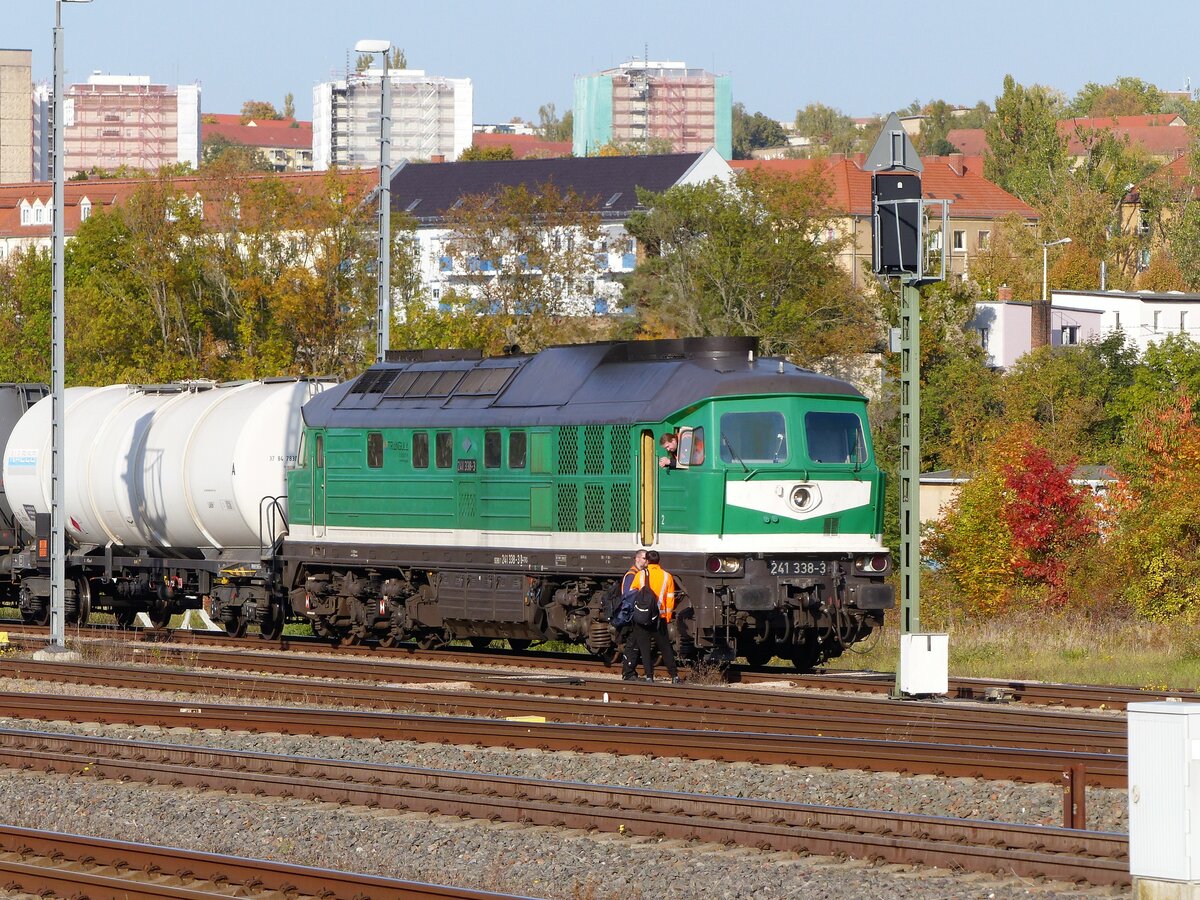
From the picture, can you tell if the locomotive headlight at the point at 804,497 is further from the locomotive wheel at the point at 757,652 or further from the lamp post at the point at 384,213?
the lamp post at the point at 384,213

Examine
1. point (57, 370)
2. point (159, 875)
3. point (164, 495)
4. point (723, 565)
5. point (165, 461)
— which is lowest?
point (159, 875)

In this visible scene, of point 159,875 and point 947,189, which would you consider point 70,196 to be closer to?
point 947,189

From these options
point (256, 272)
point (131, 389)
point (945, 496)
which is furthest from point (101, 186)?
point (131, 389)

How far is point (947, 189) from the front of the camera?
127m

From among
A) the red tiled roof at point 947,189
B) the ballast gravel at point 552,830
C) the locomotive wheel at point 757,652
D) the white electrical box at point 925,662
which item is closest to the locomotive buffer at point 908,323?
the white electrical box at point 925,662

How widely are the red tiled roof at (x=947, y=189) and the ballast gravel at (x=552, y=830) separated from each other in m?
104

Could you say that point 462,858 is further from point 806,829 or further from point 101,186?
point 101,186

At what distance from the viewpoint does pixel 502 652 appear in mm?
25812

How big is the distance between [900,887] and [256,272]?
62.2m

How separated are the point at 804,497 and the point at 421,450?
5877 mm

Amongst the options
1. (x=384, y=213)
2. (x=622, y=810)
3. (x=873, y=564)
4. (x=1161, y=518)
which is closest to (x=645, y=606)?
(x=873, y=564)

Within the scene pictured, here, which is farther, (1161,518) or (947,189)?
(947,189)

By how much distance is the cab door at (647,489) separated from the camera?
20969 mm

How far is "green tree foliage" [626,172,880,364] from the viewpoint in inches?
2931
